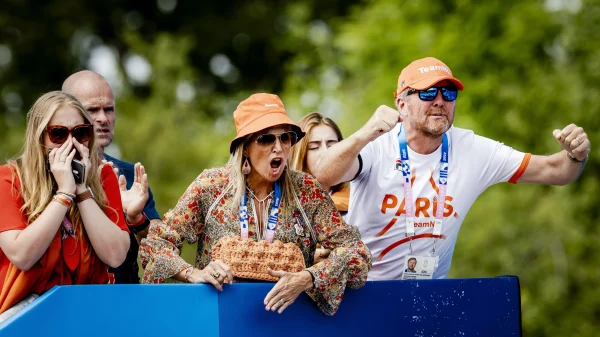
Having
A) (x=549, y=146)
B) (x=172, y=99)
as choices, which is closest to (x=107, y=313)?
(x=549, y=146)

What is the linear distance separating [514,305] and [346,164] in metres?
1.06

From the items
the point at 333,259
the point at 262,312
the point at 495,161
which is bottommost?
the point at 262,312

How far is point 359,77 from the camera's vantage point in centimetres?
1945

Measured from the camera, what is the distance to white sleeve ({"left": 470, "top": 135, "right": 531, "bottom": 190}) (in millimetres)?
5875

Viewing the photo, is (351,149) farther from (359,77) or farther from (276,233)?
(359,77)

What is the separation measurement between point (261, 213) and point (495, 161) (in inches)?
65.0

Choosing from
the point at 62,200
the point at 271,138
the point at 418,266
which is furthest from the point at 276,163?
the point at 418,266

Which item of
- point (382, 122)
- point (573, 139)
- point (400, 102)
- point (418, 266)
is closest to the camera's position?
point (382, 122)

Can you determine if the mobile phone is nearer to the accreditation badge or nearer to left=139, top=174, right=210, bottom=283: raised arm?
left=139, top=174, right=210, bottom=283: raised arm

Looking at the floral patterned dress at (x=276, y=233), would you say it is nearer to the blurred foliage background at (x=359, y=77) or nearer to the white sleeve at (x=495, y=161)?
the white sleeve at (x=495, y=161)

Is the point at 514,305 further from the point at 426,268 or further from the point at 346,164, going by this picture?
the point at 346,164

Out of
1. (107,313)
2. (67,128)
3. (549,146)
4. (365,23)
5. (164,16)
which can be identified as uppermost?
(164,16)

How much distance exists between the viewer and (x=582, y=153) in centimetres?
559

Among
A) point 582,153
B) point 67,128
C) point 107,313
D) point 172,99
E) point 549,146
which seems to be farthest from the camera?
point 172,99
